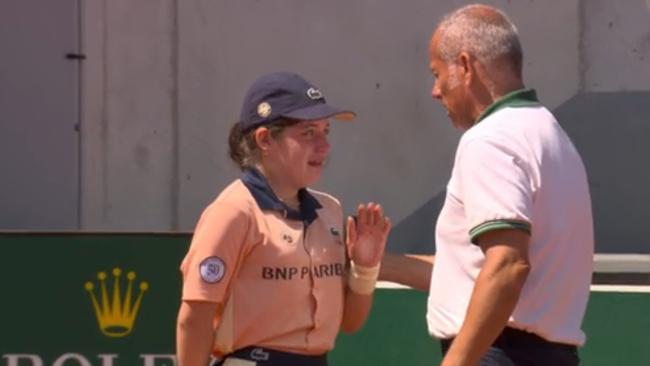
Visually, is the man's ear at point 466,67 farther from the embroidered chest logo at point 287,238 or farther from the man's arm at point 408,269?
the man's arm at point 408,269

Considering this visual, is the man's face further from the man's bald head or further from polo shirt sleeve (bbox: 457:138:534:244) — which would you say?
polo shirt sleeve (bbox: 457:138:534:244)

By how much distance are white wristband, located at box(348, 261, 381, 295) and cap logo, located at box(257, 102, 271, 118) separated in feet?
1.39

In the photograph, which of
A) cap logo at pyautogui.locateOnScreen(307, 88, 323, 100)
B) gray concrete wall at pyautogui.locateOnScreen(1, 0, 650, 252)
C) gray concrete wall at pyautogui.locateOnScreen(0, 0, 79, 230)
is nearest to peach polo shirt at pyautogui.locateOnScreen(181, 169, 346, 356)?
cap logo at pyautogui.locateOnScreen(307, 88, 323, 100)

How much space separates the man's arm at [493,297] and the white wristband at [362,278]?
555 millimetres

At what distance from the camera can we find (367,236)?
11.2 feet

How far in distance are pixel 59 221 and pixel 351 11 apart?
1.93m

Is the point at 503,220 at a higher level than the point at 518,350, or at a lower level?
higher

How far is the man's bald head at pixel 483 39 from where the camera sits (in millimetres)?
3064

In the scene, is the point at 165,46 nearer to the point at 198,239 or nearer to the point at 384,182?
the point at 384,182

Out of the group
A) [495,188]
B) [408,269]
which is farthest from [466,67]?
[408,269]

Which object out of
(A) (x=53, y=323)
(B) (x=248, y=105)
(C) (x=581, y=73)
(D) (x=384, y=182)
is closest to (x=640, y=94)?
(C) (x=581, y=73)

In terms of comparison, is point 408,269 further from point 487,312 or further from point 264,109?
point 487,312

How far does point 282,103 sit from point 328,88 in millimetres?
4142

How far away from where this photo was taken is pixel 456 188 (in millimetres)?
3078
